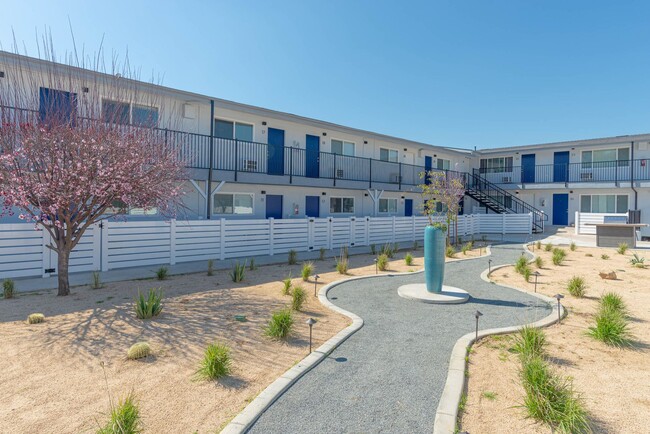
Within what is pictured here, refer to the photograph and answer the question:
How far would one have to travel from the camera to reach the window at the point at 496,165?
3051cm

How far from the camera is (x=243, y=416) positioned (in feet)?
11.1

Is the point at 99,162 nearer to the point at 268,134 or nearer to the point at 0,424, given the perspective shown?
the point at 0,424

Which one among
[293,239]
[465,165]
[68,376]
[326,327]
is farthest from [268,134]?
[465,165]

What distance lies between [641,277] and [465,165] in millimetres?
21877

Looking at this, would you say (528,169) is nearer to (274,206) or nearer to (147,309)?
(274,206)

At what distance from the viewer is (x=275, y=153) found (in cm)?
1705

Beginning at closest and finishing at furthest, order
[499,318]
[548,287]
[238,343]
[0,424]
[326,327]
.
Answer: [0,424] < [238,343] < [326,327] < [499,318] < [548,287]

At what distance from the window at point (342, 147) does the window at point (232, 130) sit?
18.4ft

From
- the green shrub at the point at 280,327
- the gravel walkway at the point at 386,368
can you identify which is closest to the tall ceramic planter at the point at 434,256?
the gravel walkway at the point at 386,368

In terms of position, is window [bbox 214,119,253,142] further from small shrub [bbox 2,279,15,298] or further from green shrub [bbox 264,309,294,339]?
green shrub [bbox 264,309,294,339]

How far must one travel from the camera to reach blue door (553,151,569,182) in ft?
89.5

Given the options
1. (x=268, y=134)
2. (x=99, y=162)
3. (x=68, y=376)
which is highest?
(x=268, y=134)

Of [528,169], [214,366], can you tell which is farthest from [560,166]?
[214,366]

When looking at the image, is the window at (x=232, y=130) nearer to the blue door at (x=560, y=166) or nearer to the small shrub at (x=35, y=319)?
the small shrub at (x=35, y=319)
